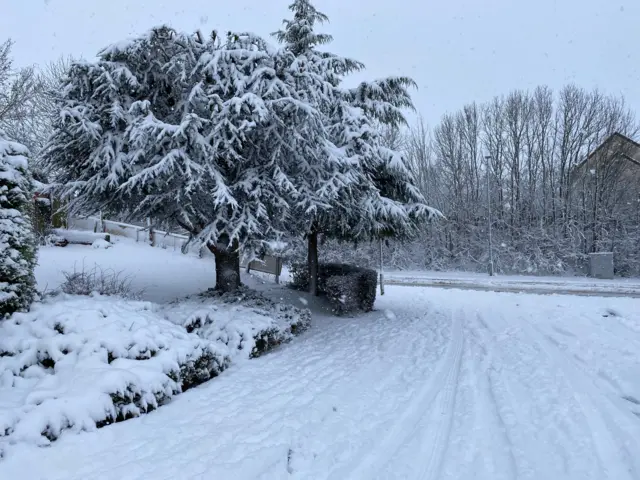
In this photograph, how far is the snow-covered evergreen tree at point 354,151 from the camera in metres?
8.38

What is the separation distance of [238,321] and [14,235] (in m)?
3.24

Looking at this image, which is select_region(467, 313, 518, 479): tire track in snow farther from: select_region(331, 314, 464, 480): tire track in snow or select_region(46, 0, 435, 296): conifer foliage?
select_region(46, 0, 435, 296): conifer foliage

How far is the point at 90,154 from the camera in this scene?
6.87 metres

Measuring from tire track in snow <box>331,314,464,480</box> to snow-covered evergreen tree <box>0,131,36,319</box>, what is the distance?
158 inches

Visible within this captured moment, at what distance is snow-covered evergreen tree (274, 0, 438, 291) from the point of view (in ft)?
27.5

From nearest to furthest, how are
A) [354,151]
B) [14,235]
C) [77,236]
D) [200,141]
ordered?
[14,235] < [200,141] < [354,151] < [77,236]

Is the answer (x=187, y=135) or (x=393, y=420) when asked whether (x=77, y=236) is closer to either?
(x=187, y=135)

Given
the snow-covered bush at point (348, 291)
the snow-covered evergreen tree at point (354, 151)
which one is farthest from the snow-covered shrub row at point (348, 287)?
the snow-covered evergreen tree at point (354, 151)

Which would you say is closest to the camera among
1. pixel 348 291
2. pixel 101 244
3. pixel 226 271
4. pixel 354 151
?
pixel 226 271

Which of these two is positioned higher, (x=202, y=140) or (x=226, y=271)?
(x=202, y=140)

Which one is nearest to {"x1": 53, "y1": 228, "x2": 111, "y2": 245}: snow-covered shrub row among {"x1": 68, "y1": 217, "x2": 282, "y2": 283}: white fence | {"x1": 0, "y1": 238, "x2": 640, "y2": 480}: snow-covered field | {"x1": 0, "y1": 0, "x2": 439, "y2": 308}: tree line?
{"x1": 68, "y1": 217, "x2": 282, "y2": 283}: white fence

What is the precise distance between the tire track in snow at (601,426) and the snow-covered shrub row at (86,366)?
414 centimetres

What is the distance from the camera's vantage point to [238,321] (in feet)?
21.2

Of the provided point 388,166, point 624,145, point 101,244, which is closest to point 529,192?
point 624,145
